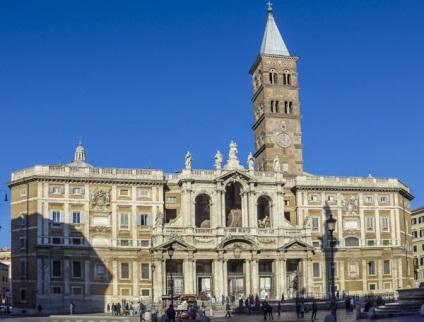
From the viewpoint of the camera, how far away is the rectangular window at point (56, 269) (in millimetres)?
82625

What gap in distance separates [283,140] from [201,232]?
2077 centimetres

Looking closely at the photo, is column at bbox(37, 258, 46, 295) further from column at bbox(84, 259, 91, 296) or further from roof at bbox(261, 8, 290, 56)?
roof at bbox(261, 8, 290, 56)

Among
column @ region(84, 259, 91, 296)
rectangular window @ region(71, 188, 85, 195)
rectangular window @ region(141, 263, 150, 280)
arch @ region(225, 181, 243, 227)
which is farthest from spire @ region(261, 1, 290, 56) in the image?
column @ region(84, 259, 91, 296)

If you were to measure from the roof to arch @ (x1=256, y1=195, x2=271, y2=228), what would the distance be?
22570 mm

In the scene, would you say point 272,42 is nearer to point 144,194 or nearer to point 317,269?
point 144,194

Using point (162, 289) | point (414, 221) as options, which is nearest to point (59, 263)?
point (162, 289)

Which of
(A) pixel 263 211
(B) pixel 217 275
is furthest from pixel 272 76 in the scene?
(B) pixel 217 275

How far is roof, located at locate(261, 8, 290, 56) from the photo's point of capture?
340 ft

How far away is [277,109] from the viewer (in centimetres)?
10144

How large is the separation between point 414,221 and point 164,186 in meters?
62.2

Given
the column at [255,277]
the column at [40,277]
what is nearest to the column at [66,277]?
the column at [40,277]

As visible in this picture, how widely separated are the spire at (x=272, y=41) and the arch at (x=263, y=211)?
2257cm

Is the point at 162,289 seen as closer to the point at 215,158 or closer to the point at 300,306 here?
the point at 215,158

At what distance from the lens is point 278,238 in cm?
8888
